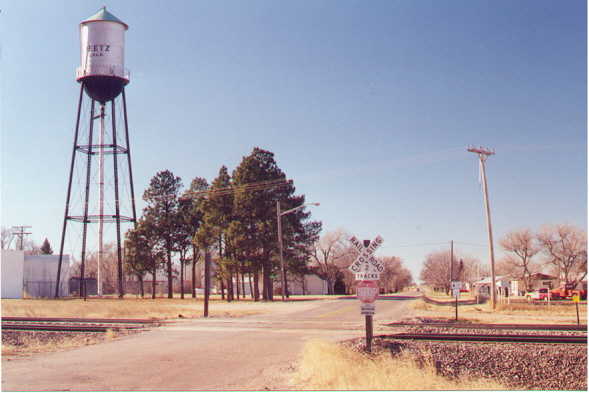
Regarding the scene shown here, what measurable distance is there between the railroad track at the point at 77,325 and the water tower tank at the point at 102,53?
83.1 ft

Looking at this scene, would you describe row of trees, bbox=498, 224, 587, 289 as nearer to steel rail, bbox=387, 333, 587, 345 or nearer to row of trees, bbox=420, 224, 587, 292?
row of trees, bbox=420, 224, 587, 292

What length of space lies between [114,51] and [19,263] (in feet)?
105

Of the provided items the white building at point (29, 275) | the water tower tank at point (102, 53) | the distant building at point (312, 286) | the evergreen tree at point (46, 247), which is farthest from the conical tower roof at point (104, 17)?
the evergreen tree at point (46, 247)

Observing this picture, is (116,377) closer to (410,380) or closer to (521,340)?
(410,380)

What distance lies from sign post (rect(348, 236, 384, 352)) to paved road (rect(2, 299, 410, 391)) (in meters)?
1.93

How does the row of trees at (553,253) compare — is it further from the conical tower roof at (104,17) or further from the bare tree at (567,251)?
the conical tower roof at (104,17)

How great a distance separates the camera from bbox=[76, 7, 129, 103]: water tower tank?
45.2m

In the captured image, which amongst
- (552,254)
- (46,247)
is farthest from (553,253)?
(46,247)

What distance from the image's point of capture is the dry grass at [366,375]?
964 cm

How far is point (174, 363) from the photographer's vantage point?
1245cm

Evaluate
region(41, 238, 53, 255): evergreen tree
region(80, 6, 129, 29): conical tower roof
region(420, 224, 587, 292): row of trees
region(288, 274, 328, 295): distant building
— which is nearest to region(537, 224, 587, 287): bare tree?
region(420, 224, 587, 292): row of trees

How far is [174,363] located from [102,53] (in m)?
38.3

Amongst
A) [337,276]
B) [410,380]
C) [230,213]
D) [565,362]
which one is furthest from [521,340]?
[337,276]

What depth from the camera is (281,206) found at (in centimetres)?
5547
